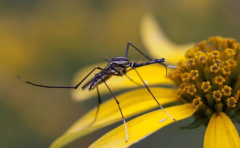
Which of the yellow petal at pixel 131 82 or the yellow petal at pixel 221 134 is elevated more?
the yellow petal at pixel 131 82

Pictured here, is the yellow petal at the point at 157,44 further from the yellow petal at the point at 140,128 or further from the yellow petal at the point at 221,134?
the yellow petal at the point at 221,134

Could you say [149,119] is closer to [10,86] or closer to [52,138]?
[52,138]

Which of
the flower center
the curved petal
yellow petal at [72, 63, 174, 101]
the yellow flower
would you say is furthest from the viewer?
yellow petal at [72, 63, 174, 101]

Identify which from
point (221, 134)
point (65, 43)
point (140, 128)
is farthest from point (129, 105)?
point (65, 43)

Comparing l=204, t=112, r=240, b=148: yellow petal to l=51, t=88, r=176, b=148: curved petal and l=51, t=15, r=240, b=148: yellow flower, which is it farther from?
l=51, t=88, r=176, b=148: curved petal

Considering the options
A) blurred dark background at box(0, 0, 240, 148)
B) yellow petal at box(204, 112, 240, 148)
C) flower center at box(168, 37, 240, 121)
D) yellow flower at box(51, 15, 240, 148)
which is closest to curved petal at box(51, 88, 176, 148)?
yellow flower at box(51, 15, 240, 148)

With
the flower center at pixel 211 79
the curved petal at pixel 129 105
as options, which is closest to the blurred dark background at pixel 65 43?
the curved petal at pixel 129 105

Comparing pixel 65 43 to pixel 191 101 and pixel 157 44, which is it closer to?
pixel 157 44
